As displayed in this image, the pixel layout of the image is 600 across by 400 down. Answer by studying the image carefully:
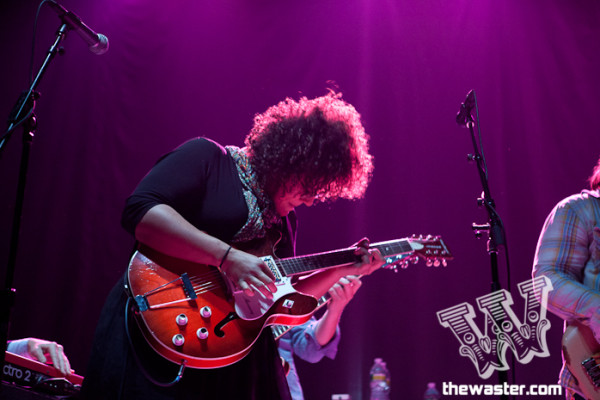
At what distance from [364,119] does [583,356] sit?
2648 mm

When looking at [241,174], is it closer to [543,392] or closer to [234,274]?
[234,274]

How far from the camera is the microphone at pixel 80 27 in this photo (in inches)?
91.0

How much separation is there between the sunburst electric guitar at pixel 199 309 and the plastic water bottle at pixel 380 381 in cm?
214

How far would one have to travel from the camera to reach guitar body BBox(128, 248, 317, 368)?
1.62 m

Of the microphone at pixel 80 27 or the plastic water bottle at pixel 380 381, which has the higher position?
the microphone at pixel 80 27

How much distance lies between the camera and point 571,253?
2.54 metres

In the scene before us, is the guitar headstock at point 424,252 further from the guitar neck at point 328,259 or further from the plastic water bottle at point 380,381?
the plastic water bottle at point 380,381

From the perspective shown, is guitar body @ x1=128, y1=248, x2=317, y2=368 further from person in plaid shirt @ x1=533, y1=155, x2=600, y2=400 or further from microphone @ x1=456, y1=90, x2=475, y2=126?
microphone @ x1=456, y1=90, x2=475, y2=126

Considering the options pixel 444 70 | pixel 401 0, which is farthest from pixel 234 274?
pixel 401 0

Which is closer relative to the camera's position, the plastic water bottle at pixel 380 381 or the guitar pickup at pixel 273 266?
the guitar pickup at pixel 273 266

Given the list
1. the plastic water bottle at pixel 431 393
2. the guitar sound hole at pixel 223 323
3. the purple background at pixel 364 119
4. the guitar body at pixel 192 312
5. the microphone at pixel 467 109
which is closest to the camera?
the guitar body at pixel 192 312

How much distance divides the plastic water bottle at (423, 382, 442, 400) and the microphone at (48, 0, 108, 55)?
3200 mm

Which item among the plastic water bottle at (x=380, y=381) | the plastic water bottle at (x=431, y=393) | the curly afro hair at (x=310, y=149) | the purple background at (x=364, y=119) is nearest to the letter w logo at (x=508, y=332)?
the purple background at (x=364, y=119)

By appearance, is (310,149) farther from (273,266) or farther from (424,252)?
(424,252)
